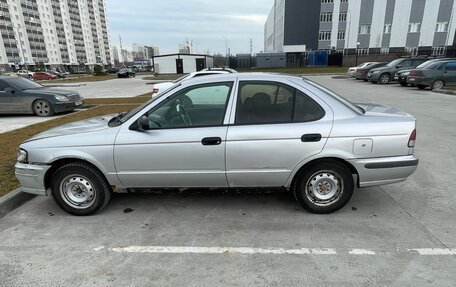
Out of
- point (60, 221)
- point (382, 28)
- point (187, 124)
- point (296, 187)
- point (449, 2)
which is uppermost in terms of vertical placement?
point (449, 2)

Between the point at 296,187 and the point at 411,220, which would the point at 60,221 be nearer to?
the point at 296,187

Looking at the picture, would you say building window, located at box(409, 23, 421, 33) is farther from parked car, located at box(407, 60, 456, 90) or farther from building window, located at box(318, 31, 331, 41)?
parked car, located at box(407, 60, 456, 90)

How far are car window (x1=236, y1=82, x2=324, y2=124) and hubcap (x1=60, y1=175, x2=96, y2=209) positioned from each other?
2.00 meters

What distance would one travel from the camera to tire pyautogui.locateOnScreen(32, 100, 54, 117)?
10242 millimetres

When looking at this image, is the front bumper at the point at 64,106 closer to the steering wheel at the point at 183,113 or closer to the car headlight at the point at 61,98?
the car headlight at the point at 61,98

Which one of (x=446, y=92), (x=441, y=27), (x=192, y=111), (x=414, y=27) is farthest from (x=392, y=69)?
(x=441, y=27)

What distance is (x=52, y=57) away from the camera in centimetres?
10512

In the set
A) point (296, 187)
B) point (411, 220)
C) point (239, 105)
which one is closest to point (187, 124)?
point (239, 105)

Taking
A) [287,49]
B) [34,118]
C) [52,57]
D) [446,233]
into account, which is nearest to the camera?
[446,233]

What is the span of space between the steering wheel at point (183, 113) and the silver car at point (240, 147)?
0.04 ft

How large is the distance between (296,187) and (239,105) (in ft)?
3.86

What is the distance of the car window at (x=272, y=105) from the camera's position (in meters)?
3.41

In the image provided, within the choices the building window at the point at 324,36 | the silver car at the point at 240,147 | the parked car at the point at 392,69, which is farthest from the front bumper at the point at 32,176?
the building window at the point at 324,36

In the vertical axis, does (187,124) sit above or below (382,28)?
below
